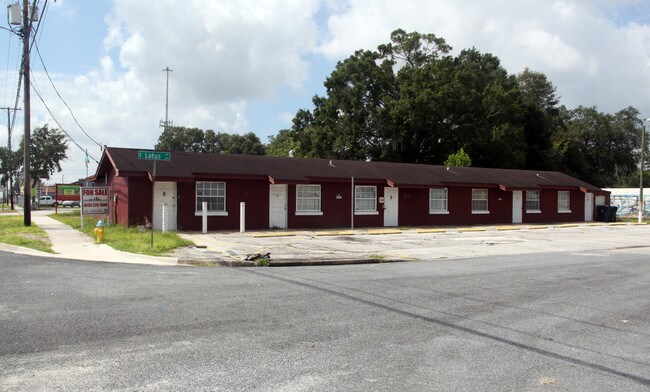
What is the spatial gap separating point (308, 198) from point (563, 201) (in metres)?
19.4

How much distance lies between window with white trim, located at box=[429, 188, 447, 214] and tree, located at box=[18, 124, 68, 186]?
6081 cm

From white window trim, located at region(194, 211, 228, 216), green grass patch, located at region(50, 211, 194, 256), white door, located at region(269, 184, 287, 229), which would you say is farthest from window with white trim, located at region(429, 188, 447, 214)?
green grass patch, located at region(50, 211, 194, 256)

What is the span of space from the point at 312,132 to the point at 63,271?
131 feet

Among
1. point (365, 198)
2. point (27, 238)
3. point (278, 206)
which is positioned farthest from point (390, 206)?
point (27, 238)

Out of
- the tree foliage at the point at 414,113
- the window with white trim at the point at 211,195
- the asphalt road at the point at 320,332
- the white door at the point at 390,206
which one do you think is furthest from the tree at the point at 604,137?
the asphalt road at the point at 320,332

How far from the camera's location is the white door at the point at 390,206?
26766 millimetres

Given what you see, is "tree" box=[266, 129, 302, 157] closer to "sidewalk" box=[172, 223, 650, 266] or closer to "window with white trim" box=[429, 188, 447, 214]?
"window with white trim" box=[429, 188, 447, 214]

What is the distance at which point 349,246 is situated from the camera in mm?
17797

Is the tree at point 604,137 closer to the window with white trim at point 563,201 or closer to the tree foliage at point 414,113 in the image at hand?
the tree foliage at point 414,113

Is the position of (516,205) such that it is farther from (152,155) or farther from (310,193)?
(152,155)

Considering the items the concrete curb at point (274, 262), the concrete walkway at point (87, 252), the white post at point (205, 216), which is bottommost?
the concrete curb at point (274, 262)

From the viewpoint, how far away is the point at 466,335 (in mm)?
6289

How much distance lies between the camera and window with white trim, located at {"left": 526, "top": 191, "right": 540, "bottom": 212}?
32594mm

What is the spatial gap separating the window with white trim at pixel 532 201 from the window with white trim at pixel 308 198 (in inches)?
595
